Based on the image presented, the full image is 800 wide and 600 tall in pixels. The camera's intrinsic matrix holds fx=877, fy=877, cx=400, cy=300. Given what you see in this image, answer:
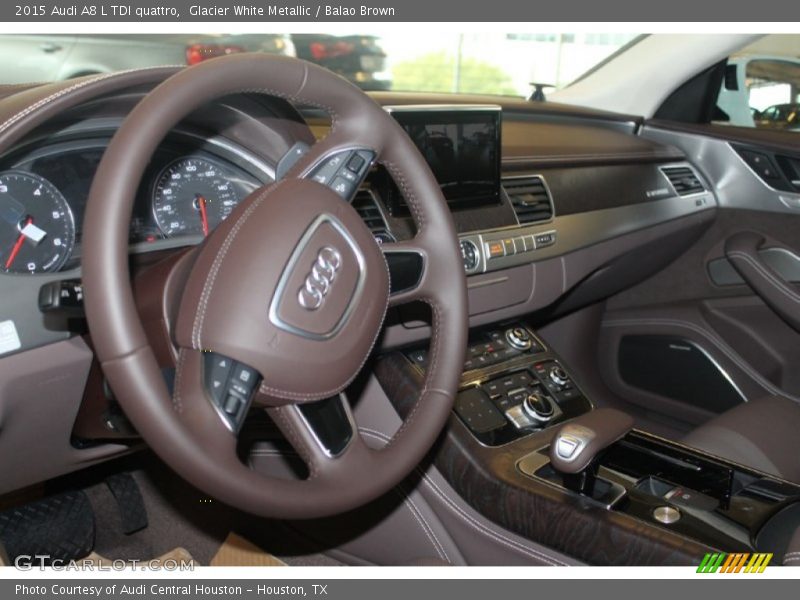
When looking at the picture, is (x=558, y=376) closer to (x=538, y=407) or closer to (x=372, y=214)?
(x=538, y=407)

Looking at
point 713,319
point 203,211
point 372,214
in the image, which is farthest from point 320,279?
point 713,319

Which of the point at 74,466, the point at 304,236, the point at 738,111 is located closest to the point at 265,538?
the point at 74,466

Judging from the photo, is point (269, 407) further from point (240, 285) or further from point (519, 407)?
point (519, 407)

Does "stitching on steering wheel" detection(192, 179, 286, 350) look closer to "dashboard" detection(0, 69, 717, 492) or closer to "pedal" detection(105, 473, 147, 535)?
"dashboard" detection(0, 69, 717, 492)

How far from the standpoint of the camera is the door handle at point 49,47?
2.38m

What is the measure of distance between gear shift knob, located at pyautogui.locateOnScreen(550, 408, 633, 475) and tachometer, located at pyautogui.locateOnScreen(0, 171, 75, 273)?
2.89 feet

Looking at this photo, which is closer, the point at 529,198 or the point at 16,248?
the point at 16,248

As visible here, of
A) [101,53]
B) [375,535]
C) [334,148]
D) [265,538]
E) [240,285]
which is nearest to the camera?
[240,285]

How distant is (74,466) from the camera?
5.08 feet

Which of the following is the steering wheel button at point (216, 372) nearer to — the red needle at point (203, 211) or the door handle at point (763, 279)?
the red needle at point (203, 211)

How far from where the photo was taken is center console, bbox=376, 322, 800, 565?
147cm

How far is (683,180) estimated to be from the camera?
2.66 metres

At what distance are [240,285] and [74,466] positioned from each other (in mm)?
697

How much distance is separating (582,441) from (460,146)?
689mm
